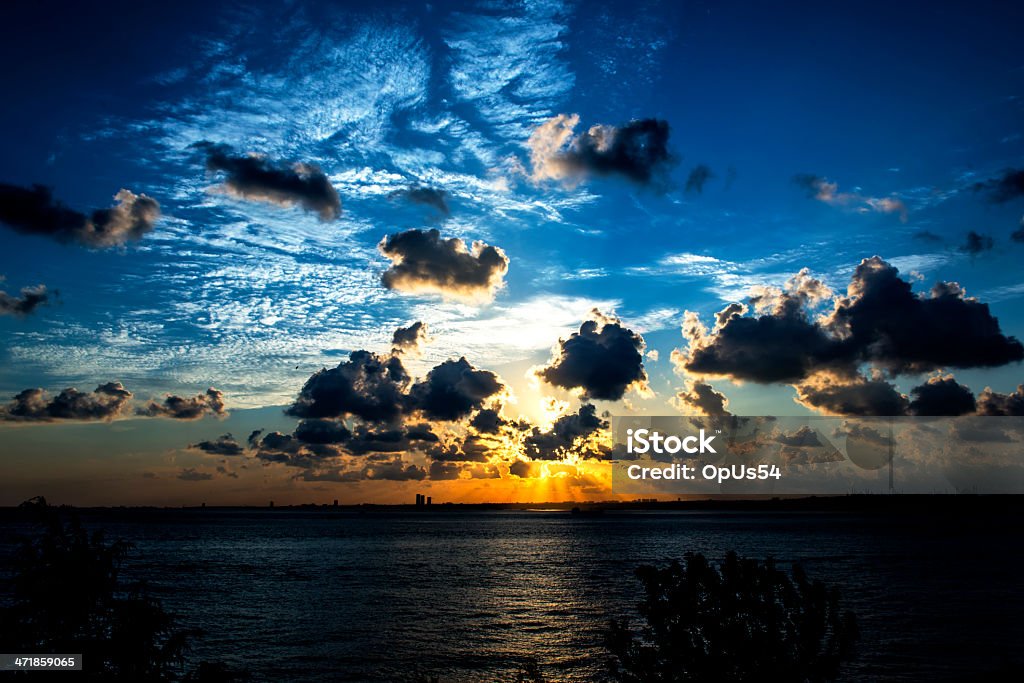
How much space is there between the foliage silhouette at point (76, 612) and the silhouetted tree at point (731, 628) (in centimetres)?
1141

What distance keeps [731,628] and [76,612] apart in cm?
1601

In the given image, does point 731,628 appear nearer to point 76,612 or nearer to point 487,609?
point 76,612

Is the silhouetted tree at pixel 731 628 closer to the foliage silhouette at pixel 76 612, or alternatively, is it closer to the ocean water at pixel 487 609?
the foliage silhouette at pixel 76 612

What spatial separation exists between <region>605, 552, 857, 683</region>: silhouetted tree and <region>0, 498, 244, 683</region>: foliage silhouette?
1141cm

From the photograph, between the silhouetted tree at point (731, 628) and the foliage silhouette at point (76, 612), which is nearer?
the foliage silhouette at point (76, 612)

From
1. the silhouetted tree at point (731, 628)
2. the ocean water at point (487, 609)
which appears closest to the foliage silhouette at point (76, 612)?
the silhouetted tree at point (731, 628)

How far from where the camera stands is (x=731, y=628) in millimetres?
18156

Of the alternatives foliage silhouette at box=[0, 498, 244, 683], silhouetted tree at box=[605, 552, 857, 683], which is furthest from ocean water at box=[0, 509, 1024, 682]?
foliage silhouette at box=[0, 498, 244, 683]

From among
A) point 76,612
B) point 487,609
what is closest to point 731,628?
point 76,612

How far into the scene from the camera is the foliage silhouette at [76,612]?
1620 cm

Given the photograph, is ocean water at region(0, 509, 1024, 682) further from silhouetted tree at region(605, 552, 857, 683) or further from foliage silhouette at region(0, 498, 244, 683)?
foliage silhouette at region(0, 498, 244, 683)

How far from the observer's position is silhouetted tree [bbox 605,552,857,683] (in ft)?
58.3

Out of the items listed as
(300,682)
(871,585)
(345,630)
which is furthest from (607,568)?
(300,682)

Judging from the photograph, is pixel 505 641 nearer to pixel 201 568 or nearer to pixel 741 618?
pixel 741 618
